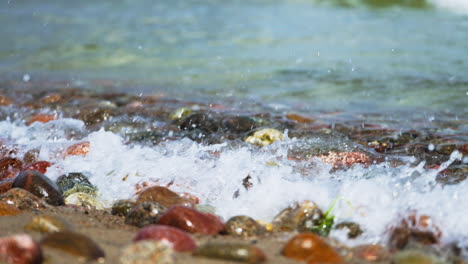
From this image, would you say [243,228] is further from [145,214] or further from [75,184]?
[75,184]

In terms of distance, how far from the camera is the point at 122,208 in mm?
2893

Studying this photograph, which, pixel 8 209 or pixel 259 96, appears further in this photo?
pixel 259 96

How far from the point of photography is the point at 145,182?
131 inches

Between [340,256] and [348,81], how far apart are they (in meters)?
4.61

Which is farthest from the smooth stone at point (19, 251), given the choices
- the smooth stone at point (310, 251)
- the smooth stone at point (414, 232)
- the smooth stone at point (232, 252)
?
the smooth stone at point (414, 232)

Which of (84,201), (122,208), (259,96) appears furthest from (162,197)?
(259,96)

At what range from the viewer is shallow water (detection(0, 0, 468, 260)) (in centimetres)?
293

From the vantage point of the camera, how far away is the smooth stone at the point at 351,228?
8.14 feet

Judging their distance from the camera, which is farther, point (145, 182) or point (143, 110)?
point (143, 110)

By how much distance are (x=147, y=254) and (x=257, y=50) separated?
690 centimetres

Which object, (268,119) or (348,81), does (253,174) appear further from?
(348,81)

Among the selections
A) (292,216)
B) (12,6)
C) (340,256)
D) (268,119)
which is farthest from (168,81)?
(12,6)

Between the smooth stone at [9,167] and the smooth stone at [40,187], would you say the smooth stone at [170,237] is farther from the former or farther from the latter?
the smooth stone at [9,167]

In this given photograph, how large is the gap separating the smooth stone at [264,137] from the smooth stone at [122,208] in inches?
53.7
